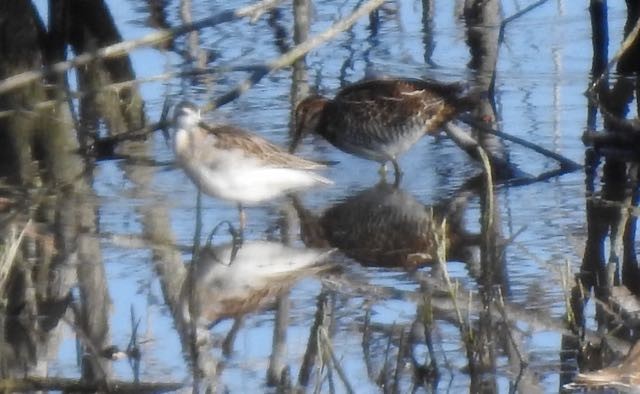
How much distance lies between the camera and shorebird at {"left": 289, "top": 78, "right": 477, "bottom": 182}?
991 cm

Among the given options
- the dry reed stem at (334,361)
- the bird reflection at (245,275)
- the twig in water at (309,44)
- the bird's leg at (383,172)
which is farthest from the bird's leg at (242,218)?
the dry reed stem at (334,361)

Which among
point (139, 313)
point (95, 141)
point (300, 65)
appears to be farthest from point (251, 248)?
point (300, 65)

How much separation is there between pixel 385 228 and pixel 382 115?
1850 millimetres

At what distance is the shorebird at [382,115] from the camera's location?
9.91m

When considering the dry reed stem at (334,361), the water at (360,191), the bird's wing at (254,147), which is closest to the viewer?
the dry reed stem at (334,361)

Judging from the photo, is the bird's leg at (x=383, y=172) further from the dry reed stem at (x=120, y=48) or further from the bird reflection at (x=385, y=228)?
the dry reed stem at (x=120, y=48)

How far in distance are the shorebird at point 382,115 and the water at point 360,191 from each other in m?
0.15

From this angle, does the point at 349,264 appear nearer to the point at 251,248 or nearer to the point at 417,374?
the point at 251,248

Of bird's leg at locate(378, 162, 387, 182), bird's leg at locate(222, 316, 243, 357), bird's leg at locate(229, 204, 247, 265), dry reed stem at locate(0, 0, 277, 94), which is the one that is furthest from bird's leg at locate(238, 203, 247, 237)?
bird's leg at locate(222, 316, 243, 357)

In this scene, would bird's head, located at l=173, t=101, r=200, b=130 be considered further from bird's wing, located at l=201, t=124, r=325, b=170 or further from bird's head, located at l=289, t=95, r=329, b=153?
bird's head, located at l=289, t=95, r=329, b=153

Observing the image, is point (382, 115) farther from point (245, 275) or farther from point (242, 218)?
point (245, 275)

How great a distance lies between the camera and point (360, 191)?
9.30 metres

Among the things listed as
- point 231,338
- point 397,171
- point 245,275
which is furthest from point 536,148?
point 231,338

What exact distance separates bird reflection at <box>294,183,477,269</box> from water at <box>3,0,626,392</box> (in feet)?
0.28
